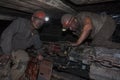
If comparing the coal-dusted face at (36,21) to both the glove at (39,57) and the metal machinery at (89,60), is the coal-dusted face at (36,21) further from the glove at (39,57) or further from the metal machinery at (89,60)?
the glove at (39,57)

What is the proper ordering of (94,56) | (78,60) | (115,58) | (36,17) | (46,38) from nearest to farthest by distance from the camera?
(115,58) < (94,56) < (78,60) < (36,17) < (46,38)

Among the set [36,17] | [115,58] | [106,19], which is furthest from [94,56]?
[36,17]

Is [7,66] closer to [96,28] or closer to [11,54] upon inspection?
[11,54]

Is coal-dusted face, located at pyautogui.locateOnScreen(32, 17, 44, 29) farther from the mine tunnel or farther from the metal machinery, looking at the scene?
the metal machinery

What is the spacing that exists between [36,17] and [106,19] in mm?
1617

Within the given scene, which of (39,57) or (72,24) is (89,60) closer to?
(72,24)

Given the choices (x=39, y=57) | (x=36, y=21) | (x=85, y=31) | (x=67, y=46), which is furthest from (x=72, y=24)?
(x=39, y=57)

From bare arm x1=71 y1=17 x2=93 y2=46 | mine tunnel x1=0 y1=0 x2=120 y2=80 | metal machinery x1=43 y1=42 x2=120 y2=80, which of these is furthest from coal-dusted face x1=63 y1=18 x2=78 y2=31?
metal machinery x1=43 y1=42 x2=120 y2=80

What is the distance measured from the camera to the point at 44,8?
3641mm

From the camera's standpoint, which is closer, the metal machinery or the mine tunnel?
the metal machinery

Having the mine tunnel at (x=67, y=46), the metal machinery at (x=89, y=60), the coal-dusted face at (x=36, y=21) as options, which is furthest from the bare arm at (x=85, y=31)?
the coal-dusted face at (x=36, y=21)

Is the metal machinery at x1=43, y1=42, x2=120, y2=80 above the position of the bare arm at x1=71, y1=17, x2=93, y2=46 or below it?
below

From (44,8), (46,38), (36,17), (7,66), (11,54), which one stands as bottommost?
(7,66)

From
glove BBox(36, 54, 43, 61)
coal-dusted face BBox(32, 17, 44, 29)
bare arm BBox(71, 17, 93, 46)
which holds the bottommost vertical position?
glove BBox(36, 54, 43, 61)
